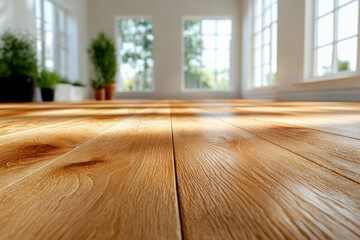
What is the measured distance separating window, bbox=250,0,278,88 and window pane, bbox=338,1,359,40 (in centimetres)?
178

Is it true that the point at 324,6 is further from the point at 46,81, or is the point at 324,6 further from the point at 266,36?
the point at 46,81

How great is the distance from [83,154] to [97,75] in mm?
6354

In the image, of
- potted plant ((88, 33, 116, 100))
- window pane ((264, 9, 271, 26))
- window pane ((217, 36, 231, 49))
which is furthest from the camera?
window pane ((217, 36, 231, 49))

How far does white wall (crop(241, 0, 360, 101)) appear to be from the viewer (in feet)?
10.6

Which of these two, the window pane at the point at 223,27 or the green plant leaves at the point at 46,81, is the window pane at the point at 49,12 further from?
the window pane at the point at 223,27

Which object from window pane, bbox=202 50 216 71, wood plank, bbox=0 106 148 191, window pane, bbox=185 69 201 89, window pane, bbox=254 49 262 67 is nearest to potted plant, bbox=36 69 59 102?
window pane, bbox=185 69 201 89

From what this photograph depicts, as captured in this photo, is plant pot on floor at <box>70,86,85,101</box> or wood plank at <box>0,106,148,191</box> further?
plant pot on floor at <box>70,86,85,101</box>

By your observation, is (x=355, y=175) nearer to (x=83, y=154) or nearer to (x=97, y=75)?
(x=83, y=154)

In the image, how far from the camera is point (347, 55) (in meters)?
3.18

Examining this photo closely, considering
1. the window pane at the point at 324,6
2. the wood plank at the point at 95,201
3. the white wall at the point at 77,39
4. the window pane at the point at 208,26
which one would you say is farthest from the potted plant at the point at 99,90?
the wood plank at the point at 95,201

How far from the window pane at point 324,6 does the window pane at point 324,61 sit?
1.42ft

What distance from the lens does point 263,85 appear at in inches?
232

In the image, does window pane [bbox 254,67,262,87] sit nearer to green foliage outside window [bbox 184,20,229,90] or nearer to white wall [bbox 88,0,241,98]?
green foliage outside window [bbox 184,20,229,90]

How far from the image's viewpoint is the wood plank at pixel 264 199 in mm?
216
